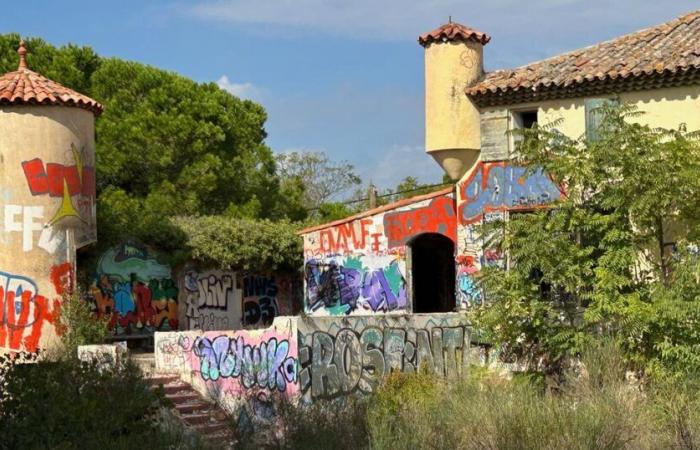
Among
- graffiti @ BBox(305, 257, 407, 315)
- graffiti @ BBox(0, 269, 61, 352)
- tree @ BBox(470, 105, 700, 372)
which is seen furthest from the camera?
graffiti @ BBox(305, 257, 407, 315)

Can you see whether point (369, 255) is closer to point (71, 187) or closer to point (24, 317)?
point (71, 187)

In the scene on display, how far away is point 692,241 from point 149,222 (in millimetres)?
14641

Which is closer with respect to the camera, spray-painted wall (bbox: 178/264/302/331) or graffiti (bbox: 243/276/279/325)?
spray-painted wall (bbox: 178/264/302/331)

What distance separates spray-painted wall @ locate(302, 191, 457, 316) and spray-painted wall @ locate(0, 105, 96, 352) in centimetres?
638

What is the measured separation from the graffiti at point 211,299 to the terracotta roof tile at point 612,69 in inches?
375

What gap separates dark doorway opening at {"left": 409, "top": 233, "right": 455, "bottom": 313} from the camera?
2714 cm

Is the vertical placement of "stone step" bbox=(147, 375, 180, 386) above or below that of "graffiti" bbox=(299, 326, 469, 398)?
below

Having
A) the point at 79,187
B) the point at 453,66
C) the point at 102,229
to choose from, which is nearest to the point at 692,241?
the point at 453,66

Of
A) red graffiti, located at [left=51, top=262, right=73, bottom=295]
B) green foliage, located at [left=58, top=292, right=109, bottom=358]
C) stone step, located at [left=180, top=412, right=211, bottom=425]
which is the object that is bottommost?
stone step, located at [left=180, top=412, right=211, bottom=425]

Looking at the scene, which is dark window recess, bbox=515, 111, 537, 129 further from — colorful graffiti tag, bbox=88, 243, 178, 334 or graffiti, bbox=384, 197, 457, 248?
colorful graffiti tag, bbox=88, 243, 178, 334

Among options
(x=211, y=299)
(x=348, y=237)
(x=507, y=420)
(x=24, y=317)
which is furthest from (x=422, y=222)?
(x=507, y=420)

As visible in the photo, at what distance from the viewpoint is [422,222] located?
75.9ft

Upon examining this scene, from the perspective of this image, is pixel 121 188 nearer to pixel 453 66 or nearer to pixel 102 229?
pixel 102 229

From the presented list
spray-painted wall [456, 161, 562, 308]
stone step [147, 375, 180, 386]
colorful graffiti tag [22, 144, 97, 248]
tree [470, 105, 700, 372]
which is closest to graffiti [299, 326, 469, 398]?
spray-painted wall [456, 161, 562, 308]
